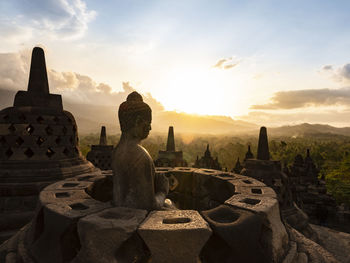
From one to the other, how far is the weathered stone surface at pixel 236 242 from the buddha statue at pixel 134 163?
0.87 meters

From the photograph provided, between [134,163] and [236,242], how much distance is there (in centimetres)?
152

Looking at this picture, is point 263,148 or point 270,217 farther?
point 263,148

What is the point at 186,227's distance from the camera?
6.90 ft

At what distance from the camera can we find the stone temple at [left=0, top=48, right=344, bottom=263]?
2.07 m

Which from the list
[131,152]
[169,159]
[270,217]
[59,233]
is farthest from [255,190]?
[169,159]

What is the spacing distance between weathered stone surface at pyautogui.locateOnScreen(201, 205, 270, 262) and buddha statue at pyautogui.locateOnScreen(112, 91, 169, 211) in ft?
2.84

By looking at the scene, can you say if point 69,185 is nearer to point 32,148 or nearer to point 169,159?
point 32,148

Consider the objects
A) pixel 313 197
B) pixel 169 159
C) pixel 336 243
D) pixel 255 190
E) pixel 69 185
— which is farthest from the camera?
pixel 169 159

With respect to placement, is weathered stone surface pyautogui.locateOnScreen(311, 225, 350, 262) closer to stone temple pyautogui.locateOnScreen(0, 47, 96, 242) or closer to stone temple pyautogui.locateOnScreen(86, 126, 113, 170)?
stone temple pyautogui.locateOnScreen(0, 47, 96, 242)

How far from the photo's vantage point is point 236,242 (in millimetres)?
2279

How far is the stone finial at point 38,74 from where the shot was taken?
539 cm

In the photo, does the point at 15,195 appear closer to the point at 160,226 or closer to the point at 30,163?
the point at 30,163

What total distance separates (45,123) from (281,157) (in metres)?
35.2

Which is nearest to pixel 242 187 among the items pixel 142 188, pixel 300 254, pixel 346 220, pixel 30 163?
pixel 300 254
